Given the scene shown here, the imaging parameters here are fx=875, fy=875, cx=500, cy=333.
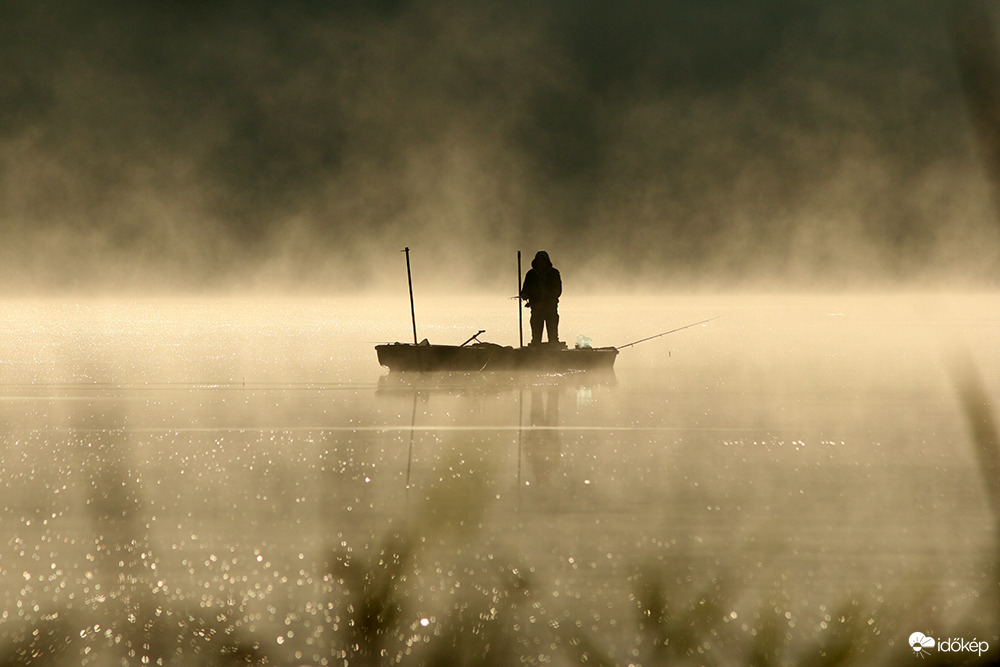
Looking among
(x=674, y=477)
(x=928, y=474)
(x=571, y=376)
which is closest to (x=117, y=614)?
(x=674, y=477)

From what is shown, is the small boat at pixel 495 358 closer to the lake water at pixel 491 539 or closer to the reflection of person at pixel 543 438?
the reflection of person at pixel 543 438

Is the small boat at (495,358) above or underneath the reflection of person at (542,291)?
underneath

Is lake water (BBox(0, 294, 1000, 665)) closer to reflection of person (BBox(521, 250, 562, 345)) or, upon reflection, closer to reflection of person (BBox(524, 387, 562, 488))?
reflection of person (BBox(524, 387, 562, 488))

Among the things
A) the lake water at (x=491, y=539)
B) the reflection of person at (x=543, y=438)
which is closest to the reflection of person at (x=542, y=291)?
the reflection of person at (x=543, y=438)

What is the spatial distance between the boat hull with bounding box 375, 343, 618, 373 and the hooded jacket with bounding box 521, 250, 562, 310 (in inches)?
66.7

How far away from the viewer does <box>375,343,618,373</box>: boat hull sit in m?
32.8

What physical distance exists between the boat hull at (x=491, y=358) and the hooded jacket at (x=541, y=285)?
169cm

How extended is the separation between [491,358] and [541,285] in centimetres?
336


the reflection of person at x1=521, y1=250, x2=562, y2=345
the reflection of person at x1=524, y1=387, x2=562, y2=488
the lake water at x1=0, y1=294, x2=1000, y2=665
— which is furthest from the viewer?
the reflection of person at x1=521, y1=250, x2=562, y2=345

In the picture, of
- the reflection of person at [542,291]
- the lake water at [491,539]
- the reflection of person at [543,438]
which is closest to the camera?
the lake water at [491,539]

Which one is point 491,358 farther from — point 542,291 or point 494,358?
point 542,291

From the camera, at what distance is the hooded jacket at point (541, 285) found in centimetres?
3278

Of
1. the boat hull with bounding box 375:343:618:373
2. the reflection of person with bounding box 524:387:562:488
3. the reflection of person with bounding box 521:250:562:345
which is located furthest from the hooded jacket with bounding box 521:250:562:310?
the reflection of person with bounding box 524:387:562:488

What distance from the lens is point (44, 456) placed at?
16734 mm
